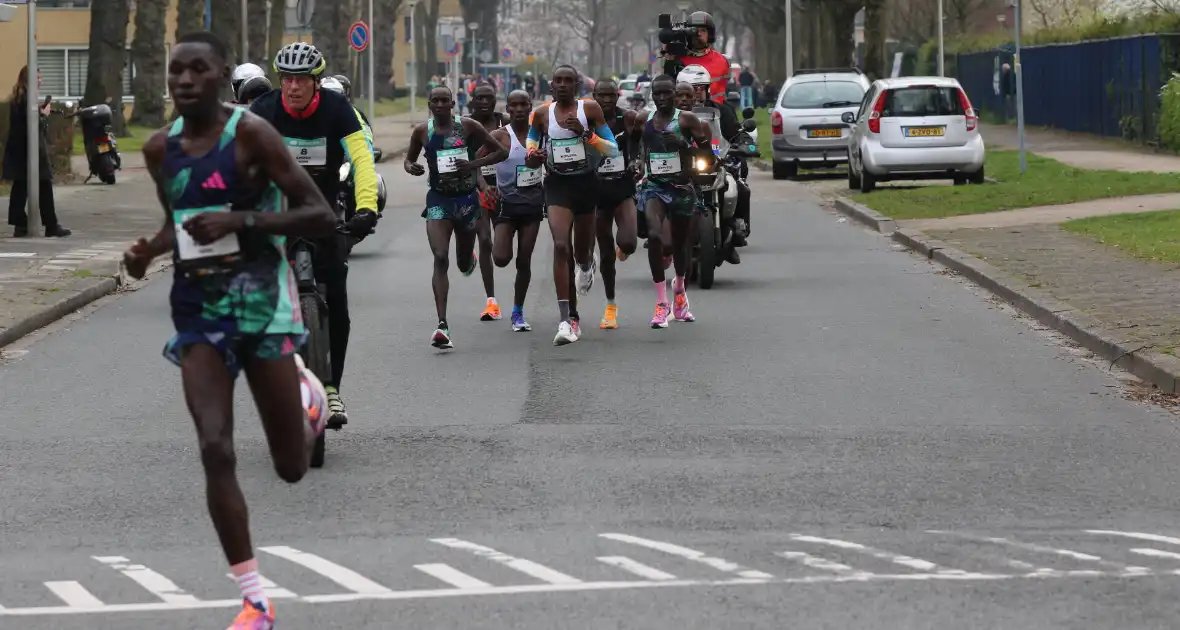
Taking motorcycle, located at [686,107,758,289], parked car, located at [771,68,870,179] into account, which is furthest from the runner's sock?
parked car, located at [771,68,870,179]

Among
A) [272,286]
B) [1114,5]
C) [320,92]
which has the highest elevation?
[1114,5]

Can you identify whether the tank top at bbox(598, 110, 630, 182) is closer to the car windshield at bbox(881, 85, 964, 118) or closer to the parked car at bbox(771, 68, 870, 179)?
the car windshield at bbox(881, 85, 964, 118)

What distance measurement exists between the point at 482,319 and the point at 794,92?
20.2m

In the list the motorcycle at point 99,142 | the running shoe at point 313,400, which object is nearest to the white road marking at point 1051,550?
the running shoe at point 313,400

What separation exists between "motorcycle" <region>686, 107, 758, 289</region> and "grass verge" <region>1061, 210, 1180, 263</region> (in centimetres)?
329

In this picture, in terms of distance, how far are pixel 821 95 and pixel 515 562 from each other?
28.3m

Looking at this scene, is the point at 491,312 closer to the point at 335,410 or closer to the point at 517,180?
the point at 517,180

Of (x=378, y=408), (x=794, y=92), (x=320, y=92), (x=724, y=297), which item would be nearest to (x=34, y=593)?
(x=320, y=92)

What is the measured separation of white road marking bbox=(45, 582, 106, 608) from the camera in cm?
653

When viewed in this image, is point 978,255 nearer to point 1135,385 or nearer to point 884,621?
point 1135,385

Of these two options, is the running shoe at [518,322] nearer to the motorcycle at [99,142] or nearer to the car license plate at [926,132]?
the car license plate at [926,132]

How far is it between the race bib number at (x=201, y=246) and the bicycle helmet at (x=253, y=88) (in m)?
5.07

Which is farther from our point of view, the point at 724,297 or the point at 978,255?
the point at 978,255

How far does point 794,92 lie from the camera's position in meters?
34.8
